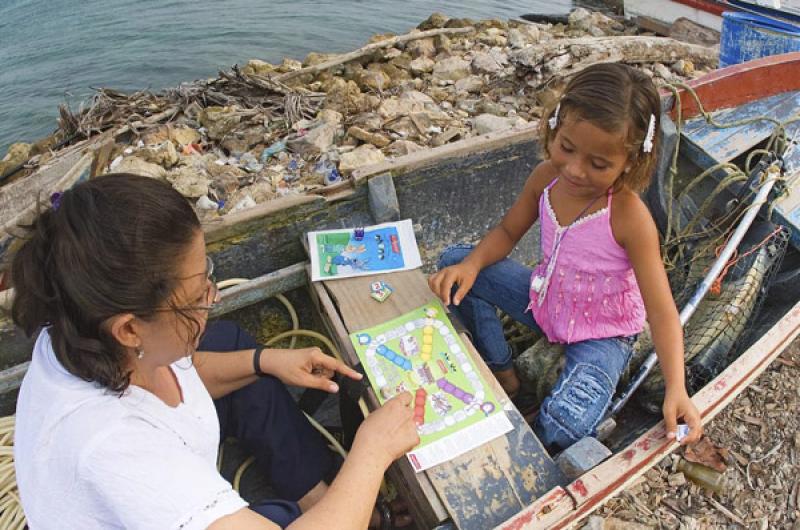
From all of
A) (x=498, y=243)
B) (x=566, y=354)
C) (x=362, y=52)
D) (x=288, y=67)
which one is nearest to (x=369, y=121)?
(x=362, y=52)

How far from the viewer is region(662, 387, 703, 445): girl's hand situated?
70.9 inches

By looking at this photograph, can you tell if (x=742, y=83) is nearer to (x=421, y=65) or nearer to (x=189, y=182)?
(x=189, y=182)

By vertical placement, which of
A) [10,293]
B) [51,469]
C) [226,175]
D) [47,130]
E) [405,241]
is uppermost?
[51,469]

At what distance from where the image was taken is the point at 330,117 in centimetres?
566

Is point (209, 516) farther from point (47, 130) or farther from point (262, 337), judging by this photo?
point (47, 130)

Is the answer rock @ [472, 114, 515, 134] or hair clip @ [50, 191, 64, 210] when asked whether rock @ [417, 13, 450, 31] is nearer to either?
rock @ [472, 114, 515, 134]

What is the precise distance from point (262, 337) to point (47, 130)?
8198 millimetres

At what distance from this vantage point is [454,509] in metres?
1.69

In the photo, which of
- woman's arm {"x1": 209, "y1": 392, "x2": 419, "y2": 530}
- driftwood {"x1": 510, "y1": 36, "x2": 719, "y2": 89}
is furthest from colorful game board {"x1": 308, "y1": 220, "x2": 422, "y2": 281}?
driftwood {"x1": 510, "y1": 36, "x2": 719, "y2": 89}

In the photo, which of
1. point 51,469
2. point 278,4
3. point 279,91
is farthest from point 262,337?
point 278,4

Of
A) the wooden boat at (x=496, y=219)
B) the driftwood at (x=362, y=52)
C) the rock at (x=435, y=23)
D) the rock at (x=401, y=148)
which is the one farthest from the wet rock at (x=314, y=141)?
the rock at (x=435, y=23)

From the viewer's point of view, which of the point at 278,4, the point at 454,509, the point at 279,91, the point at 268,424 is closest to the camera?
the point at 454,509

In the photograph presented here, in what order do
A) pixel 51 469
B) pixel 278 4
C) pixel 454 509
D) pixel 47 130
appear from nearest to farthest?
pixel 51 469
pixel 454 509
pixel 47 130
pixel 278 4

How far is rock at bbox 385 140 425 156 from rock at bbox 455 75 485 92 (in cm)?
242
